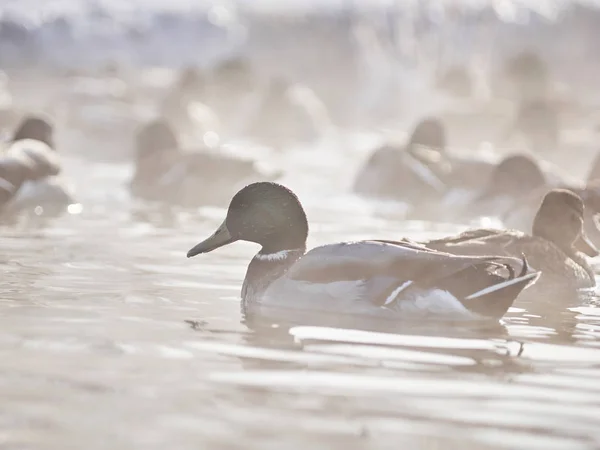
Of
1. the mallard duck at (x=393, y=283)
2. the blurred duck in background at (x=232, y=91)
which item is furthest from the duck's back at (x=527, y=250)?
the blurred duck in background at (x=232, y=91)

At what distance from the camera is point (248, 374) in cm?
500

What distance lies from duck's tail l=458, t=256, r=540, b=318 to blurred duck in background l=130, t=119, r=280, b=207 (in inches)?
321

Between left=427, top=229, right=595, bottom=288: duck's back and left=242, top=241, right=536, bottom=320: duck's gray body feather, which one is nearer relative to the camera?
left=242, top=241, right=536, bottom=320: duck's gray body feather

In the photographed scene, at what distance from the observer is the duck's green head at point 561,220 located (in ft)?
28.0

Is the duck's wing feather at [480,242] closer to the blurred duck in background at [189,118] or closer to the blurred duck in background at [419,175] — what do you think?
the blurred duck in background at [419,175]

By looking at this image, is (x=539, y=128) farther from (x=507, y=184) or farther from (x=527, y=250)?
(x=527, y=250)

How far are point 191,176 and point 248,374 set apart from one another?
997 cm

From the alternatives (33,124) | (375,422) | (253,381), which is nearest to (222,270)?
(253,381)

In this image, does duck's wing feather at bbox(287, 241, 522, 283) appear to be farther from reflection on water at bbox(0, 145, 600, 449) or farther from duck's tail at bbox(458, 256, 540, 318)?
reflection on water at bbox(0, 145, 600, 449)

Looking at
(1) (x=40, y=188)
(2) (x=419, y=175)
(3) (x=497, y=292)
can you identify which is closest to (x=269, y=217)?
(3) (x=497, y=292)

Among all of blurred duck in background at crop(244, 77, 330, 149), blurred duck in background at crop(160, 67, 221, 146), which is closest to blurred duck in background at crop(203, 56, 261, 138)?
blurred duck in background at crop(244, 77, 330, 149)

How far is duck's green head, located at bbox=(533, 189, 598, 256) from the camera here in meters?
8.55

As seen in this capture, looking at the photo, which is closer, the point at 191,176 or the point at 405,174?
the point at 191,176

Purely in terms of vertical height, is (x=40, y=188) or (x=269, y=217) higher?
(x=40, y=188)
